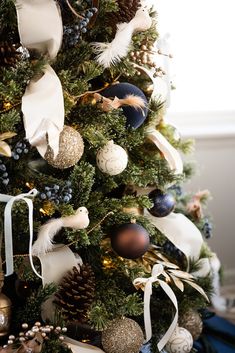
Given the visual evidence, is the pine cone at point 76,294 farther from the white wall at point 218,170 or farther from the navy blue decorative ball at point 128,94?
the white wall at point 218,170

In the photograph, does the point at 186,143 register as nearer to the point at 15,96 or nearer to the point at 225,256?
the point at 15,96

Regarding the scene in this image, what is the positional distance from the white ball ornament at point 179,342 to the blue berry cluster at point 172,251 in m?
0.17

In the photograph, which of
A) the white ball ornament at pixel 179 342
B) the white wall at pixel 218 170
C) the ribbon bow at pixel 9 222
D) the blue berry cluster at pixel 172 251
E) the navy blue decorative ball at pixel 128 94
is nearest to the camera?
the ribbon bow at pixel 9 222

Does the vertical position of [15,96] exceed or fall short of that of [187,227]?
it exceeds it

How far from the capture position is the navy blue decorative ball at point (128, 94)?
0.85m

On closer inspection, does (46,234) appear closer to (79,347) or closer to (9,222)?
(9,222)

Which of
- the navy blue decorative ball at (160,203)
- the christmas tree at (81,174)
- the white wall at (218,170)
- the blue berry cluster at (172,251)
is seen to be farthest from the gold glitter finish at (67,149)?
the white wall at (218,170)

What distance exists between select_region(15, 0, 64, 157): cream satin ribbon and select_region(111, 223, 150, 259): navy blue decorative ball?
0.68 ft

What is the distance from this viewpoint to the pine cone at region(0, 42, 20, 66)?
76cm

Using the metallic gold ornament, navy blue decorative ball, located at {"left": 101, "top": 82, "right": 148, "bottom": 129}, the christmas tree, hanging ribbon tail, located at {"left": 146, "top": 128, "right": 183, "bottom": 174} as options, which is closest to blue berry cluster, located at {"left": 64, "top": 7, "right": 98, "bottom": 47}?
the christmas tree

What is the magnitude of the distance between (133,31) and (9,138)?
11.0 inches

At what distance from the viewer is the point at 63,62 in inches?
32.4

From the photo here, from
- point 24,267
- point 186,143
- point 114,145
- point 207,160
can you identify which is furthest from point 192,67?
point 24,267

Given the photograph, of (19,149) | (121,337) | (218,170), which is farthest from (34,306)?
(218,170)
